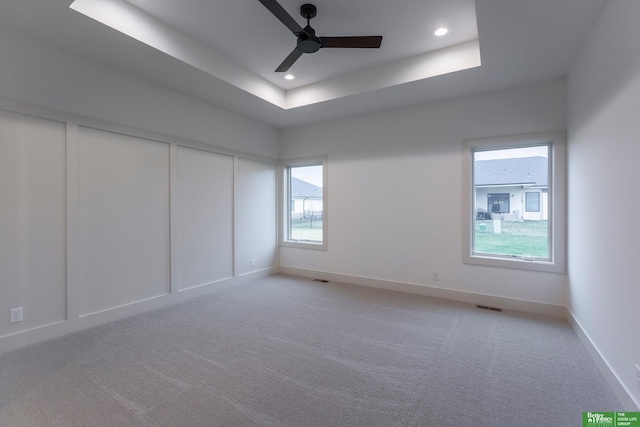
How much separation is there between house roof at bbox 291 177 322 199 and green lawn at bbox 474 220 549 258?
265 cm

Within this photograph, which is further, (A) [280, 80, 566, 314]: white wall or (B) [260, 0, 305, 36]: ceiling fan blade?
(A) [280, 80, 566, 314]: white wall

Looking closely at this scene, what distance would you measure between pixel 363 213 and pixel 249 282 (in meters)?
2.25

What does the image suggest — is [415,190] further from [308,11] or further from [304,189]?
[308,11]

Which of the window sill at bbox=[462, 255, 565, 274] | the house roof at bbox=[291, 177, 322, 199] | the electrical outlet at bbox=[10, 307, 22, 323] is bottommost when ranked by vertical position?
the electrical outlet at bbox=[10, 307, 22, 323]

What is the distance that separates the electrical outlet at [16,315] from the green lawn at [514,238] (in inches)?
198

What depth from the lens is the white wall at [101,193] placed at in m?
2.48

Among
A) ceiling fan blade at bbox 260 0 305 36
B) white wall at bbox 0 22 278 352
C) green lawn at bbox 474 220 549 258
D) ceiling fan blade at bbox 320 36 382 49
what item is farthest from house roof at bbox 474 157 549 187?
white wall at bbox 0 22 278 352

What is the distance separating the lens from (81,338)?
2.67 meters

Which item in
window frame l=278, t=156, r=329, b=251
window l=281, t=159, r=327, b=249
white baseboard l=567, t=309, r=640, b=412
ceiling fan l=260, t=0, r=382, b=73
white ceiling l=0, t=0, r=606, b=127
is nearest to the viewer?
white baseboard l=567, t=309, r=640, b=412

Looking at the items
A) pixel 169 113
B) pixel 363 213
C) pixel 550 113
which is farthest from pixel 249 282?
pixel 550 113

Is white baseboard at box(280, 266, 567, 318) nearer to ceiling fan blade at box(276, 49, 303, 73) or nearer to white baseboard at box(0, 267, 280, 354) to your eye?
white baseboard at box(0, 267, 280, 354)

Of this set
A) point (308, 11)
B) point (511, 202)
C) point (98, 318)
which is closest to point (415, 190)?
point (511, 202)

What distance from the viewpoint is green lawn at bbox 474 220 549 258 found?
3.43 meters

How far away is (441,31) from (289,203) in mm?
3671
